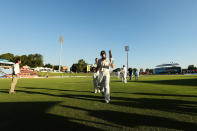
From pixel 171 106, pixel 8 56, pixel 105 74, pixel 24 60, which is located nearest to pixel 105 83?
pixel 105 74

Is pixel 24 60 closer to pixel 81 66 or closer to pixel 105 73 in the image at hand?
pixel 81 66

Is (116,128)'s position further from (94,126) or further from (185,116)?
(185,116)

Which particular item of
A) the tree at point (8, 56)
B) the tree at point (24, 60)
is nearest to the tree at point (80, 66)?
the tree at point (24, 60)

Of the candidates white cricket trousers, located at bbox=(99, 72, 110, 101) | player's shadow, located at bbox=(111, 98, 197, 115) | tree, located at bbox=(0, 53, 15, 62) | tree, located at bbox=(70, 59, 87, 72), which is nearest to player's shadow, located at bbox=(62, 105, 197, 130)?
player's shadow, located at bbox=(111, 98, 197, 115)

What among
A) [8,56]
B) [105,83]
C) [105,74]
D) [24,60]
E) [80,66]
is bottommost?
[105,83]

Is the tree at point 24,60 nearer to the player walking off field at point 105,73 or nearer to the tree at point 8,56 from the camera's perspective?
the tree at point 8,56

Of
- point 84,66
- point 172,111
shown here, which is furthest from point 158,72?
point 172,111

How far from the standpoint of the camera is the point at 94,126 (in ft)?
9.01

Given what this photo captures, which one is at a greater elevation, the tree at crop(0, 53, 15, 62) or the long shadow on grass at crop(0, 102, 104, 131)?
the tree at crop(0, 53, 15, 62)

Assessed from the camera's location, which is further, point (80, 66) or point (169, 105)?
point (80, 66)

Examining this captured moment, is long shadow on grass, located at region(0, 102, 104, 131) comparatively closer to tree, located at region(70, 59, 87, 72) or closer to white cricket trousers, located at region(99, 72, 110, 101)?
white cricket trousers, located at region(99, 72, 110, 101)

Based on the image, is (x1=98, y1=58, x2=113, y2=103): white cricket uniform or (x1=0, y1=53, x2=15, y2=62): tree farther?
(x1=0, y1=53, x2=15, y2=62): tree

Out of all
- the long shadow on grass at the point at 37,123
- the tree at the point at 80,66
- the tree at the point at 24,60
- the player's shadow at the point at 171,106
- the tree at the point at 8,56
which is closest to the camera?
the long shadow on grass at the point at 37,123

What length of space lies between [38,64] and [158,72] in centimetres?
9114
